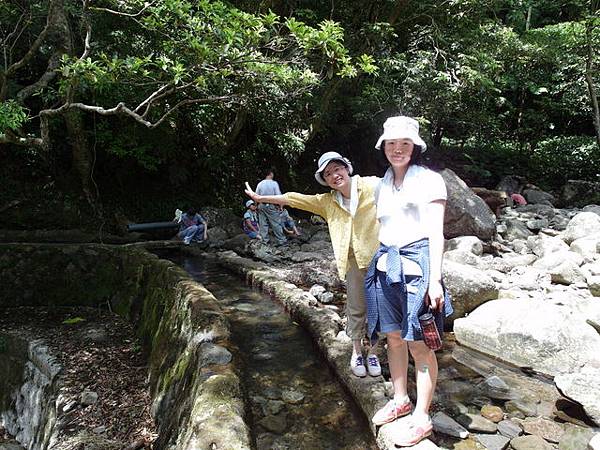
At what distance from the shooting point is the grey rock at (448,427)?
291 centimetres

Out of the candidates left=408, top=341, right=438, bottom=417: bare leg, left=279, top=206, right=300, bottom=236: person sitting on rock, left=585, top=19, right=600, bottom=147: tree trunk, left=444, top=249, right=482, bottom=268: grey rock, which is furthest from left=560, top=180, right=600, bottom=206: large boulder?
left=408, top=341, right=438, bottom=417: bare leg

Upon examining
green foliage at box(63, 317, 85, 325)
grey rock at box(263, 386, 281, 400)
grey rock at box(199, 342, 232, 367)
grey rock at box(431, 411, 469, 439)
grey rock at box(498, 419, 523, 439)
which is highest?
grey rock at box(199, 342, 232, 367)

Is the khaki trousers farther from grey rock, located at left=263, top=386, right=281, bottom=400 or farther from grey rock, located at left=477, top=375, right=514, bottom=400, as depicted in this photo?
grey rock, located at left=477, top=375, right=514, bottom=400

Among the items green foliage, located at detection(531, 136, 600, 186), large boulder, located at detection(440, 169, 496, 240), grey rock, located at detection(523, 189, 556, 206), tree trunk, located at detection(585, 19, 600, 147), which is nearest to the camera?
large boulder, located at detection(440, 169, 496, 240)

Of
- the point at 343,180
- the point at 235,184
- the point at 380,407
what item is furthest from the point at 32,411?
the point at 235,184

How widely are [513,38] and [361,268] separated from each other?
39.1 ft

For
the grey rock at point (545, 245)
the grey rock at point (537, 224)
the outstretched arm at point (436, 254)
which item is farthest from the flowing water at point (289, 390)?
the grey rock at point (537, 224)

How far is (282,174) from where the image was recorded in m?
14.5

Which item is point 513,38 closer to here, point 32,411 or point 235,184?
point 235,184

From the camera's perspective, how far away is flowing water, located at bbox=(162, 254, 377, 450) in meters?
3.01

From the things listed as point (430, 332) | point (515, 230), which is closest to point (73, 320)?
point (430, 332)

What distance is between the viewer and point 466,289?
5168mm

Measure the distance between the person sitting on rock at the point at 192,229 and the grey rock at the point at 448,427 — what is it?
727 cm

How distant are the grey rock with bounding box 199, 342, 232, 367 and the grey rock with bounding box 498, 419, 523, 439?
2.05 m
